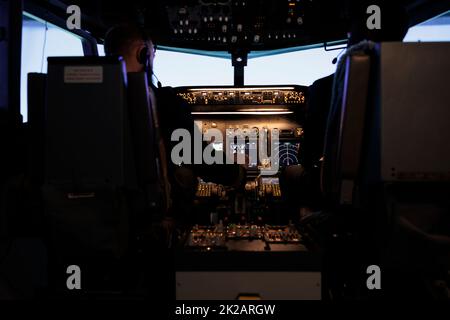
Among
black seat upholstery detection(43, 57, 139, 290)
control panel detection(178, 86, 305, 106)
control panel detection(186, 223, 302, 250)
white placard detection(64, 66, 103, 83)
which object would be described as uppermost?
control panel detection(178, 86, 305, 106)

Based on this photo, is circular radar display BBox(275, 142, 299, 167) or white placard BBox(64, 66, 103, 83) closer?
white placard BBox(64, 66, 103, 83)

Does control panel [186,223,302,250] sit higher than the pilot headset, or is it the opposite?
the pilot headset

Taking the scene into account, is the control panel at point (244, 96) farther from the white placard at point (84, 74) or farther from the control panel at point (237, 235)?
the white placard at point (84, 74)

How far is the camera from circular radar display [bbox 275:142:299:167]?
239 cm

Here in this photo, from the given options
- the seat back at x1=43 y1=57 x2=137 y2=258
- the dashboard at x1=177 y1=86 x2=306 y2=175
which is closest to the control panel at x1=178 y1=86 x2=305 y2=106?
the dashboard at x1=177 y1=86 x2=306 y2=175

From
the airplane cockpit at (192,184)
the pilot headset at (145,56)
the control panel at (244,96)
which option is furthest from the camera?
the control panel at (244,96)

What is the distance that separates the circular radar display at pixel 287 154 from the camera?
2.39 m

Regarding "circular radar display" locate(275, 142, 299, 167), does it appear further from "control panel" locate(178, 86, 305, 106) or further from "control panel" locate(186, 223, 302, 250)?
"control panel" locate(186, 223, 302, 250)

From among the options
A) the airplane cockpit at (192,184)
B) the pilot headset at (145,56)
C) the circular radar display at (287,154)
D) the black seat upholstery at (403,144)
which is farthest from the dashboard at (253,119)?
the black seat upholstery at (403,144)

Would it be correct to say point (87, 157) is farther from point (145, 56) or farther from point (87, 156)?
point (145, 56)

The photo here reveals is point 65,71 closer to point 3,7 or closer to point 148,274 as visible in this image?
point 148,274

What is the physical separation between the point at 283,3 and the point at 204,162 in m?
1.19
